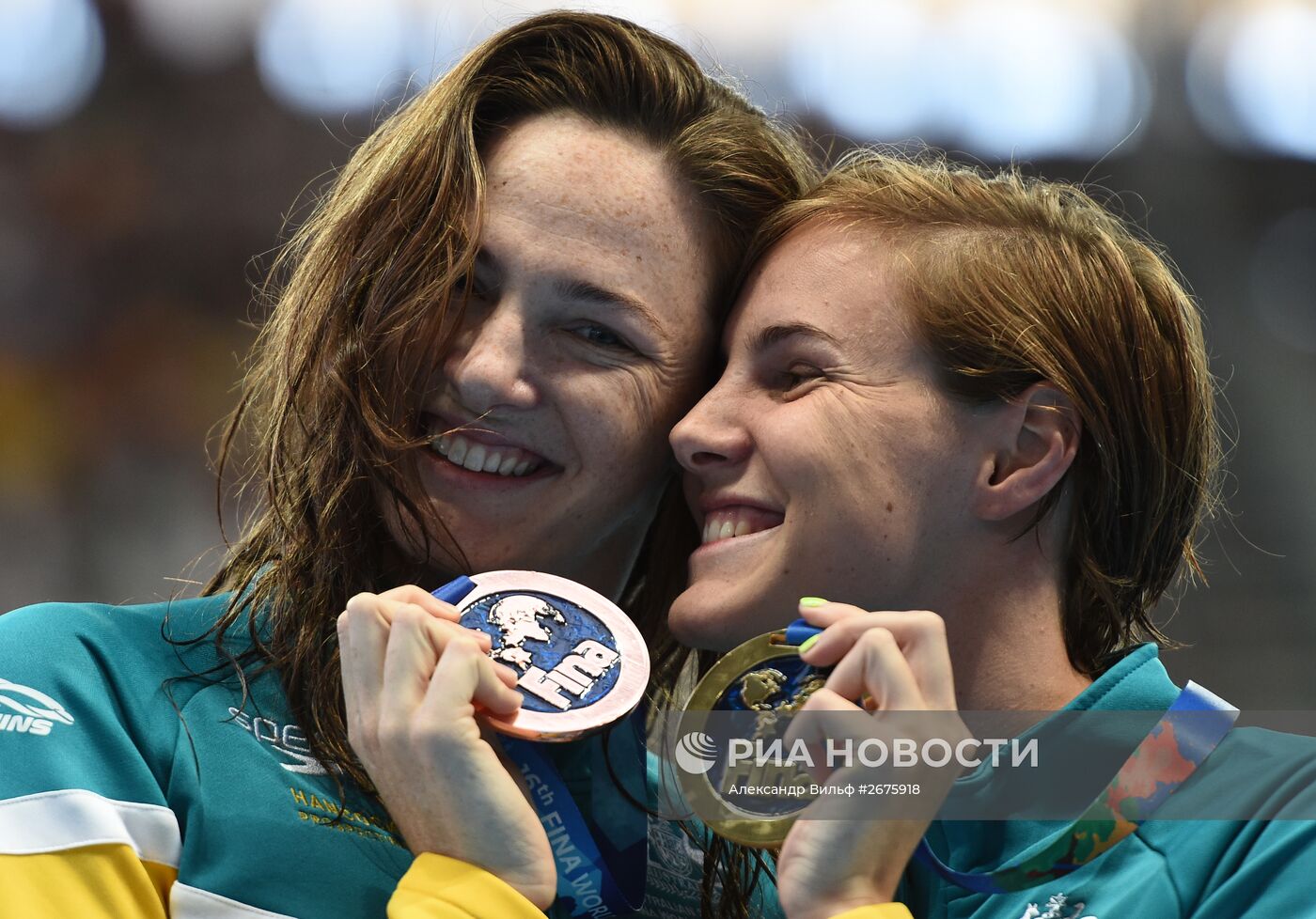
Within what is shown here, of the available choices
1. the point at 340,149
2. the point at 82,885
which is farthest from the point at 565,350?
the point at 340,149

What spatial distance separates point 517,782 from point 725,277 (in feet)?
3.82

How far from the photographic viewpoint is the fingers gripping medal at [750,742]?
7.20 feet

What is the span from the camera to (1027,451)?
2.62 m

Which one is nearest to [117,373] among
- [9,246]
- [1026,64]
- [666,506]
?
[9,246]

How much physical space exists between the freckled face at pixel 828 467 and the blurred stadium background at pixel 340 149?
5.91 metres

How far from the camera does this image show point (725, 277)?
294cm

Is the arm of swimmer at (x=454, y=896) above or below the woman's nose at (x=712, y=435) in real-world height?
below

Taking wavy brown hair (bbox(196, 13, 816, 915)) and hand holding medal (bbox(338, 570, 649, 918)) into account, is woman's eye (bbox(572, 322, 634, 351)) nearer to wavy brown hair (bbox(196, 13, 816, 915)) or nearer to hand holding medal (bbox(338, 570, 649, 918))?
wavy brown hair (bbox(196, 13, 816, 915))

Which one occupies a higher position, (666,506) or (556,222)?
(556,222)

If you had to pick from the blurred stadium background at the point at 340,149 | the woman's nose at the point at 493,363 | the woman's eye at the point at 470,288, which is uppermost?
the woman's eye at the point at 470,288

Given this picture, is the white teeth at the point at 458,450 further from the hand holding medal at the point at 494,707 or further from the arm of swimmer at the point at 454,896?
the arm of swimmer at the point at 454,896

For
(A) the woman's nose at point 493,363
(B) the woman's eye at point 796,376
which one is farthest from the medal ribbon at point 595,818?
(B) the woman's eye at point 796,376

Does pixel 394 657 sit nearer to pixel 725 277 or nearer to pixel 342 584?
pixel 342 584

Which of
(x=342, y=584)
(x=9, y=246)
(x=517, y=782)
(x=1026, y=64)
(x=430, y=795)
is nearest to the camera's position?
(x=430, y=795)
